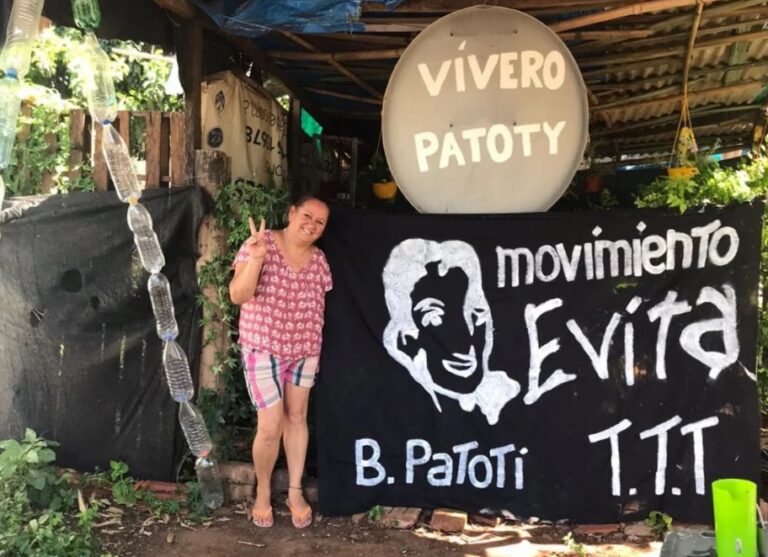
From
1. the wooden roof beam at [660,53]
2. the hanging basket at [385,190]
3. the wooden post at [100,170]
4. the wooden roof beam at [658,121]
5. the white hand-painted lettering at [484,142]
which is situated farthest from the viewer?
the wooden roof beam at [658,121]

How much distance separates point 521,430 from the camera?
358 cm

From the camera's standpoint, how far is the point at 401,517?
3.63 meters

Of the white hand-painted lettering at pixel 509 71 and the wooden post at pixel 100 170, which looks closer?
the white hand-painted lettering at pixel 509 71

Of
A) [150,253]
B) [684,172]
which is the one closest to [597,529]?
[684,172]

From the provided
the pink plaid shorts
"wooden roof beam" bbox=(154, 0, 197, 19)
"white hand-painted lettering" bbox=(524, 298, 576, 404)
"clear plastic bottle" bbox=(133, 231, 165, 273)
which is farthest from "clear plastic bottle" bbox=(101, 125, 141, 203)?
"white hand-painted lettering" bbox=(524, 298, 576, 404)

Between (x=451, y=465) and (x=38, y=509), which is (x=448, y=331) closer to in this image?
(x=451, y=465)

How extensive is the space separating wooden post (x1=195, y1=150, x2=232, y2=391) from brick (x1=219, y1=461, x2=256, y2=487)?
481 millimetres

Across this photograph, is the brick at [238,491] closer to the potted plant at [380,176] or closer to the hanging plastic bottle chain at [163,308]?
the hanging plastic bottle chain at [163,308]

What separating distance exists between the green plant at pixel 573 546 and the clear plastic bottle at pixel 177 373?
2.23 meters

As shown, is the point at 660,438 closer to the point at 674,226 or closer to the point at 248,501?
the point at 674,226

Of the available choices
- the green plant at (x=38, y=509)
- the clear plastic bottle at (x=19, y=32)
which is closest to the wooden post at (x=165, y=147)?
the clear plastic bottle at (x=19, y=32)

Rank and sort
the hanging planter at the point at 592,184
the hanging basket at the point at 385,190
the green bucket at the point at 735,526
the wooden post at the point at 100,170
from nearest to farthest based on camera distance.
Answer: the green bucket at the point at 735,526 < the wooden post at the point at 100,170 < the hanging basket at the point at 385,190 < the hanging planter at the point at 592,184

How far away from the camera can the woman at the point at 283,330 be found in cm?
342

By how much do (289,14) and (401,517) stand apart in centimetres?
281
